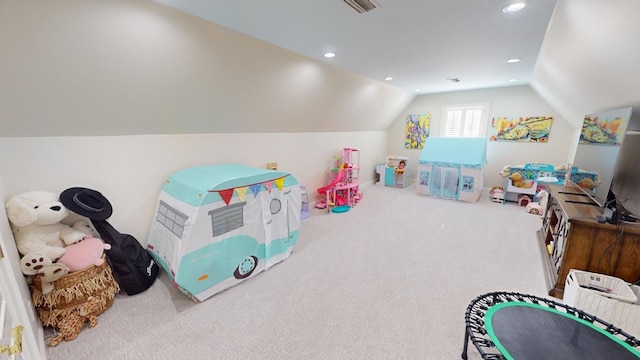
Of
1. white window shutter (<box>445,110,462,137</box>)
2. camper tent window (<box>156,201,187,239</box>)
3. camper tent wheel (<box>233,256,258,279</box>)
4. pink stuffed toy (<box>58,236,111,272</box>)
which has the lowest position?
camper tent wheel (<box>233,256,258,279</box>)

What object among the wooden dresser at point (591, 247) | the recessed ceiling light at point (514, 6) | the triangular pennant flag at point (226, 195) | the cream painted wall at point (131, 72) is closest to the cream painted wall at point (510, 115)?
the wooden dresser at point (591, 247)

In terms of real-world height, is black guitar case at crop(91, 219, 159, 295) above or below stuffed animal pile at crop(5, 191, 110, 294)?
below

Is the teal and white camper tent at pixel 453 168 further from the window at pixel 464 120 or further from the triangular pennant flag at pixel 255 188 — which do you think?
the triangular pennant flag at pixel 255 188

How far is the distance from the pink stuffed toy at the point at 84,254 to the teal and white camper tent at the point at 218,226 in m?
0.45

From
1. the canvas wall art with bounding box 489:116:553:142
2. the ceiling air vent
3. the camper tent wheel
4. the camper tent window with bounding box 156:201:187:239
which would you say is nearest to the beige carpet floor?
the camper tent wheel

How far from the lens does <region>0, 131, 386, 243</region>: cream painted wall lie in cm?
190

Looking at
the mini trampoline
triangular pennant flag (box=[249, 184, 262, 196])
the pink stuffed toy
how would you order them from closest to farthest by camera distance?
the mini trampoline < the pink stuffed toy < triangular pennant flag (box=[249, 184, 262, 196])

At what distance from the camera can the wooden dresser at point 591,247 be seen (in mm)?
1894

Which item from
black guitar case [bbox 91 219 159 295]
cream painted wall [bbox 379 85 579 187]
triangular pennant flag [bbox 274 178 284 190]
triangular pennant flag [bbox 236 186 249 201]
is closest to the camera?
black guitar case [bbox 91 219 159 295]

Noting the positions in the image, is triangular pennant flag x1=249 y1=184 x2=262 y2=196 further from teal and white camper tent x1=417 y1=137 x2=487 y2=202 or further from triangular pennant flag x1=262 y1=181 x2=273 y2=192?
teal and white camper tent x1=417 y1=137 x2=487 y2=202

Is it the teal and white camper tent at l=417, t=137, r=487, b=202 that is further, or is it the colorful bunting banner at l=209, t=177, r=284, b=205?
the teal and white camper tent at l=417, t=137, r=487, b=202

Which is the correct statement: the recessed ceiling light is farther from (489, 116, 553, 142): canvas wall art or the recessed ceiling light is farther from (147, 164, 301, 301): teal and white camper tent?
(489, 116, 553, 142): canvas wall art

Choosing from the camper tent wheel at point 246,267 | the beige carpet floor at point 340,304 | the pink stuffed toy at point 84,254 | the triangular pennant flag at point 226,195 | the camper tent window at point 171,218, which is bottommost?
the beige carpet floor at point 340,304

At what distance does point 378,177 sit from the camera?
6.51 meters
